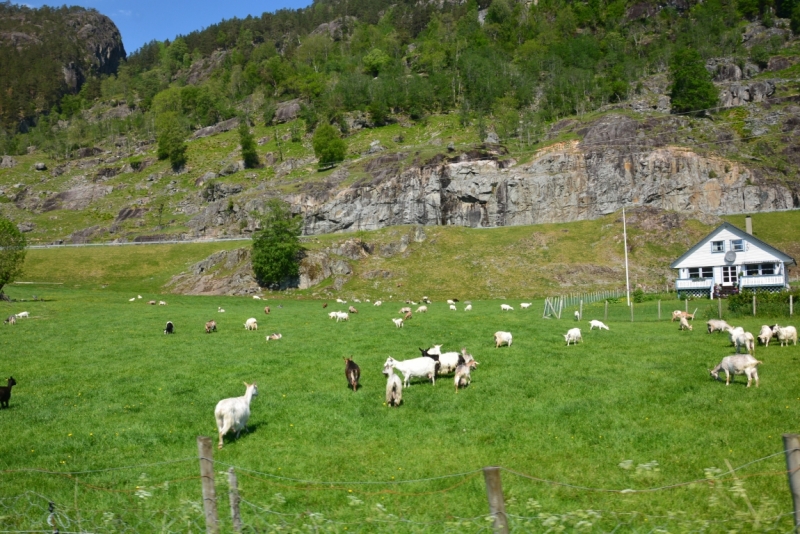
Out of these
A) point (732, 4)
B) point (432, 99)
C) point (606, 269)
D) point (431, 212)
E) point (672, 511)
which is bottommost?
point (672, 511)

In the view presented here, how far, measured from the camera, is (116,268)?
81.9m

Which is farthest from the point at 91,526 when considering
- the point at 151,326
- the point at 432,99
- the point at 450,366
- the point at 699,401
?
the point at 432,99

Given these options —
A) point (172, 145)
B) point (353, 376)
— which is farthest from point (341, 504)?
point (172, 145)

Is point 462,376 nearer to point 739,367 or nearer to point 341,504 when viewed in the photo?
point 739,367

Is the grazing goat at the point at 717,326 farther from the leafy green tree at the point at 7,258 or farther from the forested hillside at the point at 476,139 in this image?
the forested hillside at the point at 476,139

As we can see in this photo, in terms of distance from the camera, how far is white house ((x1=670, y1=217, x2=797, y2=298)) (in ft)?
191

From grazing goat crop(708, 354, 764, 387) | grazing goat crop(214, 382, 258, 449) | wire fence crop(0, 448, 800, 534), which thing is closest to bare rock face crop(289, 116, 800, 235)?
grazing goat crop(708, 354, 764, 387)

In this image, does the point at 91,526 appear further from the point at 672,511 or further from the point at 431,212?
the point at 431,212

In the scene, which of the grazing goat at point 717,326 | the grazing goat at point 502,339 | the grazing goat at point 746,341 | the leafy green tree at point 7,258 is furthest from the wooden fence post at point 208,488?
the leafy green tree at point 7,258

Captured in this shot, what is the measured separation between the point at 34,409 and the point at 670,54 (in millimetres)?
177523

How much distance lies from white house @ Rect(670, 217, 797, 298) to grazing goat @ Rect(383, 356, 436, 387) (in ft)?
161

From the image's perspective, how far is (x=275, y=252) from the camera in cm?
7225

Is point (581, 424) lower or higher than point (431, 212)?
lower

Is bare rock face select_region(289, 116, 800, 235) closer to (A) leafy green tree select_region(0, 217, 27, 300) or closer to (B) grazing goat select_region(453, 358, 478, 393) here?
(A) leafy green tree select_region(0, 217, 27, 300)
